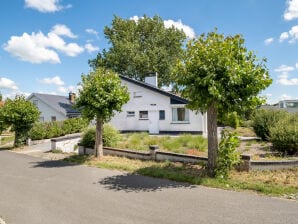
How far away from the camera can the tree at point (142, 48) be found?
115ft

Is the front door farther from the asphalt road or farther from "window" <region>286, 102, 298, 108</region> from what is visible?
"window" <region>286, 102, 298, 108</region>

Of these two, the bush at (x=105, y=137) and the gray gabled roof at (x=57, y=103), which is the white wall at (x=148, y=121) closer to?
the bush at (x=105, y=137)

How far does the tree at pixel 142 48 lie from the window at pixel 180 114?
12831 mm

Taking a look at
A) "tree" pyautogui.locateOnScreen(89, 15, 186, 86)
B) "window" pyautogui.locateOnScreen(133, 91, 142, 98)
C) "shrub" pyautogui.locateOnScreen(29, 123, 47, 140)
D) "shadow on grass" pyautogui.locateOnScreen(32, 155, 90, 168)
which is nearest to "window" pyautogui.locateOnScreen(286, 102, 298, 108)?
"tree" pyautogui.locateOnScreen(89, 15, 186, 86)

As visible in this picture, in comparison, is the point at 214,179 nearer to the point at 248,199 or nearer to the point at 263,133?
the point at 248,199

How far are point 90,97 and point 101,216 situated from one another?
682 centimetres

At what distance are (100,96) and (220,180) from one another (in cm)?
655

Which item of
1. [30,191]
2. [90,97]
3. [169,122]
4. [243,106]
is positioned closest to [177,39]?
[169,122]

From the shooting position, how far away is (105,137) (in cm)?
1363

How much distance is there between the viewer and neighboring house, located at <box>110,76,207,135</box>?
2217cm

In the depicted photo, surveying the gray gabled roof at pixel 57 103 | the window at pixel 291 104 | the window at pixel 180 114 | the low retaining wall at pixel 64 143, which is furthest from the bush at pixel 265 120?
the window at pixel 291 104

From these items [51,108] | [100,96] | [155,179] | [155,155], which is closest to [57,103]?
[51,108]

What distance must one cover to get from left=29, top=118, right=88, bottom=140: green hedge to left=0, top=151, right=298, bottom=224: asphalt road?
1223cm

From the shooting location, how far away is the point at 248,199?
6.19 m
